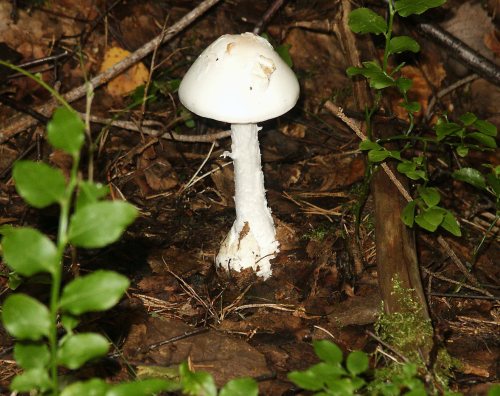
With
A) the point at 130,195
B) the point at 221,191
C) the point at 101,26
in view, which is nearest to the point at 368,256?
the point at 221,191

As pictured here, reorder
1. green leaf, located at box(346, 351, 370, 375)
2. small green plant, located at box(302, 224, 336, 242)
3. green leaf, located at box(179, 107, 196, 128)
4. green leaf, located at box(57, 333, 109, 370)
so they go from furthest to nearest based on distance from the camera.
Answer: green leaf, located at box(179, 107, 196, 128), small green plant, located at box(302, 224, 336, 242), green leaf, located at box(346, 351, 370, 375), green leaf, located at box(57, 333, 109, 370)

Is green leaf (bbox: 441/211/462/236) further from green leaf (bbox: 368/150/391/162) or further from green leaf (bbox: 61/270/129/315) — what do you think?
green leaf (bbox: 61/270/129/315)

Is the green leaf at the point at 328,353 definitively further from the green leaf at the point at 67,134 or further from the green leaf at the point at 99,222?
the green leaf at the point at 67,134

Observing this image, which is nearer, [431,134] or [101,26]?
[431,134]

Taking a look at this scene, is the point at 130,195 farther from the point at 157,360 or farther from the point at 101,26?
the point at 101,26

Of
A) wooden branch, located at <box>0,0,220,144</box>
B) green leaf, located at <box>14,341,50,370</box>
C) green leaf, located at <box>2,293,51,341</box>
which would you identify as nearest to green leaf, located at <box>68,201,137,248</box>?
green leaf, located at <box>2,293,51,341</box>
